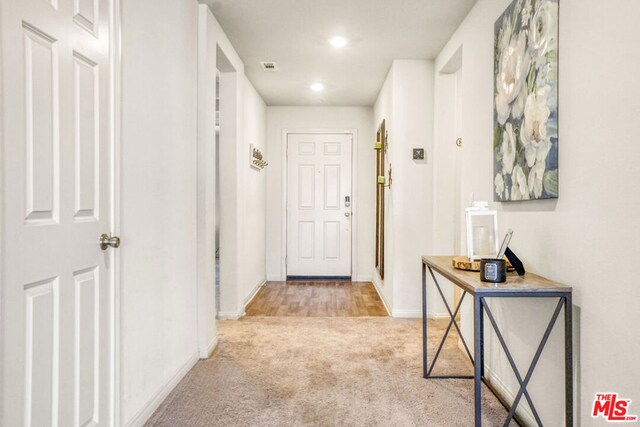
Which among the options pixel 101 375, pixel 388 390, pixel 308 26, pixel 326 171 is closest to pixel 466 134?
pixel 308 26

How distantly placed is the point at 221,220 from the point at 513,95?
2.59 m

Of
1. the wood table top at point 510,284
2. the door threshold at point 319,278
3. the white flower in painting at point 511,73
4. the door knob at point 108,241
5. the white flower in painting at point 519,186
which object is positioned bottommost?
the door threshold at point 319,278

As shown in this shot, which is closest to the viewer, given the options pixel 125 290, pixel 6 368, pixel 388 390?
pixel 6 368

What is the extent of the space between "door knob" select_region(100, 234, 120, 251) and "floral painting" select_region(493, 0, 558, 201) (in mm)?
1756

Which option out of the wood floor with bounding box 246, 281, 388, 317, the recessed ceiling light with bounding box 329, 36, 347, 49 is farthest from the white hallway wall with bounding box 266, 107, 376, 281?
the recessed ceiling light with bounding box 329, 36, 347, 49

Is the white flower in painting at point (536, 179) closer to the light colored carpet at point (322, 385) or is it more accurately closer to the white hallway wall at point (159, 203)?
the light colored carpet at point (322, 385)

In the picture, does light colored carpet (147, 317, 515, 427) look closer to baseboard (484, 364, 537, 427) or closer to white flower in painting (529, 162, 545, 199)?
baseboard (484, 364, 537, 427)

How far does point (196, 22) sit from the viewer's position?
9.23ft

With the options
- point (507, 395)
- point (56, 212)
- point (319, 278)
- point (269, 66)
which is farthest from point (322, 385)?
point (319, 278)

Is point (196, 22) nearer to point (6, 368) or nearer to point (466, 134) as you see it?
point (466, 134)

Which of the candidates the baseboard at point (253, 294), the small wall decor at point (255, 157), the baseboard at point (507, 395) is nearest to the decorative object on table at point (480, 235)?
the baseboard at point (507, 395)

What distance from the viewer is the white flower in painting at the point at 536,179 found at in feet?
6.02

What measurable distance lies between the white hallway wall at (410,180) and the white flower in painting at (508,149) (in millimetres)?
1731
